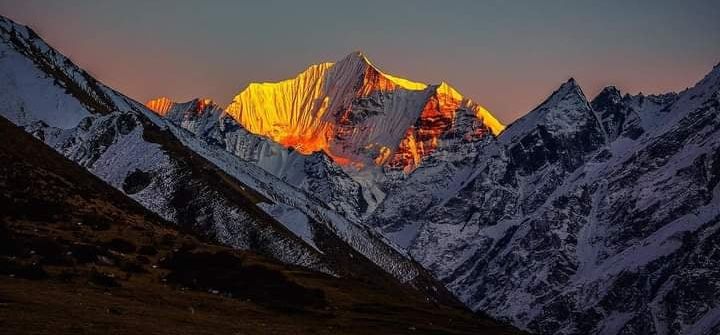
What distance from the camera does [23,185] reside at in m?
121

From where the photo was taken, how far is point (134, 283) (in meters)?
89.4

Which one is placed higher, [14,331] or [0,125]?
[0,125]

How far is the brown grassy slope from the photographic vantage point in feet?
223

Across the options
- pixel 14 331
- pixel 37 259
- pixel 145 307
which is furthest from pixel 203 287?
pixel 14 331

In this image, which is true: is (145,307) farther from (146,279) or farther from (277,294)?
(277,294)

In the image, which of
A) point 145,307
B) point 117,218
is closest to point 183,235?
point 117,218

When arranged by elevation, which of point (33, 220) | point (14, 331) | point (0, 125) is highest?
point (0, 125)

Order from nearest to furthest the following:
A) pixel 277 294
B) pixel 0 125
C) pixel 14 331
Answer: pixel 14 331 → pixel 277 294 → pixel 0 125

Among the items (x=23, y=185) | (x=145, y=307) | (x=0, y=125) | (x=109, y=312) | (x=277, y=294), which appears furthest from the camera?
(x=0, y=125)

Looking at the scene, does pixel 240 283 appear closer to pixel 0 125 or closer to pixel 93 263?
pixel 93 263

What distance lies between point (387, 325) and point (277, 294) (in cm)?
1366

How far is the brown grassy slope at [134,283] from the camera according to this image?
67.9 metres

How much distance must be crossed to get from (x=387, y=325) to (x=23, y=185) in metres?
49.3

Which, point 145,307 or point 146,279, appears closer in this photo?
point 145,307
